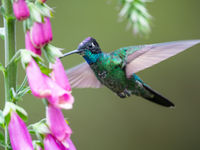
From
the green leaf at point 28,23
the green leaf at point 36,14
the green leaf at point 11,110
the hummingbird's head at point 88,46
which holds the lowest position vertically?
the green leaf at point 11,110

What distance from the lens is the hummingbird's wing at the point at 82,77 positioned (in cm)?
246

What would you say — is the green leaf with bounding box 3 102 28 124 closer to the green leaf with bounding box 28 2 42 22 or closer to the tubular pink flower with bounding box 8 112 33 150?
the tubular pink flower with bounding box 8 112 33 150

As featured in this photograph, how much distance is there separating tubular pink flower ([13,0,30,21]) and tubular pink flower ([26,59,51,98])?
7.4 inches

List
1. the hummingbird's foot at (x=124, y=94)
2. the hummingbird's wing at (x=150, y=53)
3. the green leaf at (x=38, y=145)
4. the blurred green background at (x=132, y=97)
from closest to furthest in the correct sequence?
the green leaf at (x=38, y=145) → the hummingbird's wing at (x=150, y=53) → the hummingbird's foot at (x=124, y=94) → the blurred green background at (x=132, y=97)

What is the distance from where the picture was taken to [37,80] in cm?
151

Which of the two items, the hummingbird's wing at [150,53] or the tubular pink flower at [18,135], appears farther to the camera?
the hummingbird's wing at [150,53]

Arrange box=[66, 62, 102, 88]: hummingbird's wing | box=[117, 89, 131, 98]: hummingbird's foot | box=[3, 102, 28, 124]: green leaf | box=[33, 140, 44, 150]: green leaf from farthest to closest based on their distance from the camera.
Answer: box=[117, 89, 131, 98]: hummingbird's foot, box=[66, 62, 102, 88]: hummingbird's wing, box=[33, 140, 44, 150]: green leaf, box=[3, 102, 28, 124]: green leaf

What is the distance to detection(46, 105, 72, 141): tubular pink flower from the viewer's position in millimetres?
1574

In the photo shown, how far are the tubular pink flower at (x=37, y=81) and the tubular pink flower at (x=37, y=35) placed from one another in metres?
0.09

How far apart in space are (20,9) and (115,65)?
1.20 m

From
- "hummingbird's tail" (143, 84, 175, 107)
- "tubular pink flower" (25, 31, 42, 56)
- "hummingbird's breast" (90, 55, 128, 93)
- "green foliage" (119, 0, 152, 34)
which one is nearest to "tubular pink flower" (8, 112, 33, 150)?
"tubular pink flower" (25, 31, 42, 56)

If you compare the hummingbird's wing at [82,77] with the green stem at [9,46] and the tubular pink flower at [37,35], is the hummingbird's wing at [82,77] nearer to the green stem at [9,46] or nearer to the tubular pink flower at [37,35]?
the green stem at [9,46]

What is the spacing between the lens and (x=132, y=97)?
514 cm

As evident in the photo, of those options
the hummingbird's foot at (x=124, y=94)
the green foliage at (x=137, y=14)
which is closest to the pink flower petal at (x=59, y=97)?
the green foliage at (x=137, y=14)
